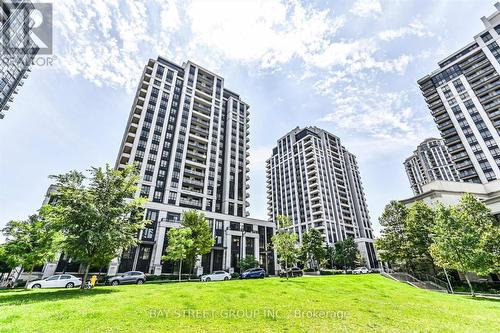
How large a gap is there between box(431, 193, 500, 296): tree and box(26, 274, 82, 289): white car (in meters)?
42.8

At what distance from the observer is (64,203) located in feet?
62.3

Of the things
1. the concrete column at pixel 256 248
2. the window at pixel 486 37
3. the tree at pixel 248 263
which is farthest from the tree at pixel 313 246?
the window at pixel 486 37

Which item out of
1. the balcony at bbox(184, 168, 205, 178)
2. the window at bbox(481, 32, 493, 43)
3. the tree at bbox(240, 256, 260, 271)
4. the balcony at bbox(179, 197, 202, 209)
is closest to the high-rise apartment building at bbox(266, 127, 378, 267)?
the tree at bbox(240, 256, 260, 271)

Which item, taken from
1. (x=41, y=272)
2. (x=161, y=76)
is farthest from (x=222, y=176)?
(x=41, y=272)

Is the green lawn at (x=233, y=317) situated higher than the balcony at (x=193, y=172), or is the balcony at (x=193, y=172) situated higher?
the balcony at (x=193, y=172)

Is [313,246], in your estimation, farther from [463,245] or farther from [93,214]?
[93,214]

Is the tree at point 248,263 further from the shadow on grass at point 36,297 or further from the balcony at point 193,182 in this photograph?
the shadow on grass at point 36,297

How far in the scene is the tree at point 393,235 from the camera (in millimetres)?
37844

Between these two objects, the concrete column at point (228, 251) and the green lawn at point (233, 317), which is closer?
the green lawn at point (233, 317)

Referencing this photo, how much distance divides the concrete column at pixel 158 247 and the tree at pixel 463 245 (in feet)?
137

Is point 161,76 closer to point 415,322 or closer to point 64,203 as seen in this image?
point 64,203

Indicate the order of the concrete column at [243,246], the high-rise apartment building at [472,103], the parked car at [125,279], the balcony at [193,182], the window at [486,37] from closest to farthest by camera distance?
the parked car at [125,279]
the concrete column at [243,246]
the balcony at [193,182]
the high-rise apartment building at [472,103]
the window at [486,37]

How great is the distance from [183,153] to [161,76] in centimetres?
2600

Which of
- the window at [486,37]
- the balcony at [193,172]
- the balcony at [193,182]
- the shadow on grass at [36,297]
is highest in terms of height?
Result: the window at [486,37]
